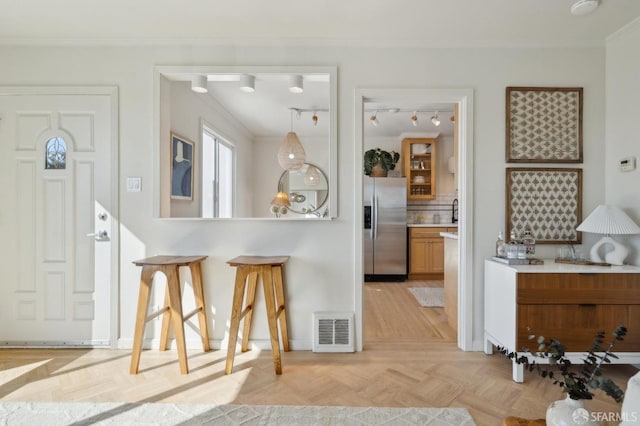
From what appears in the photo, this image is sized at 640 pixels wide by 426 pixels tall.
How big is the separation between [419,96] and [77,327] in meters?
3.23

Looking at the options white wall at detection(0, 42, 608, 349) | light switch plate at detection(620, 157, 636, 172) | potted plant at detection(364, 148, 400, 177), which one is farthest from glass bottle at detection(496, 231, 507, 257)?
potted plant at detection(364, 148, 400, 177)

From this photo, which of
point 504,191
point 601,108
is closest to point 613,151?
point 601,108

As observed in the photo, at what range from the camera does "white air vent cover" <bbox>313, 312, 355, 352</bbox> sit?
2510mm

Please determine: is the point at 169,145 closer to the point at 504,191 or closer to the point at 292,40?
the point at 292,40

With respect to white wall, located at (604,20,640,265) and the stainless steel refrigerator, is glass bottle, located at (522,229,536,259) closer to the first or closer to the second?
white wall, located at (604,20,640,265)

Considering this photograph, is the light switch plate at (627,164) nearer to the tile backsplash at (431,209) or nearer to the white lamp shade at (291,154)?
the white lamp shade at (291,154)

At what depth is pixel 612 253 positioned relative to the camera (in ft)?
7.47

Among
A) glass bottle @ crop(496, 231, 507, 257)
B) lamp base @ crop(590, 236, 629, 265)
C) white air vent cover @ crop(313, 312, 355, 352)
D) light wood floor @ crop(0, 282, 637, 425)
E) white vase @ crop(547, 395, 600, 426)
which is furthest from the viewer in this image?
white air vent cover @ crop(313, 312, 355, 352)

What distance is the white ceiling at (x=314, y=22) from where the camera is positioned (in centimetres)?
214

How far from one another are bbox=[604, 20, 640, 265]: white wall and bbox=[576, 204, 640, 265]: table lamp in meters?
0.20

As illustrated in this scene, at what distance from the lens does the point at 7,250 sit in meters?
2.57

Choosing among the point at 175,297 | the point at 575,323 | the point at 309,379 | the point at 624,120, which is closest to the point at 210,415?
the point at 309,379

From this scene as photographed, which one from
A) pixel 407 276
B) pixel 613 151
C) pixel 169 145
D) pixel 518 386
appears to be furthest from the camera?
pixel 407 276

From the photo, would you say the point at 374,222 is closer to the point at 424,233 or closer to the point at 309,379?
the point at 424,233
